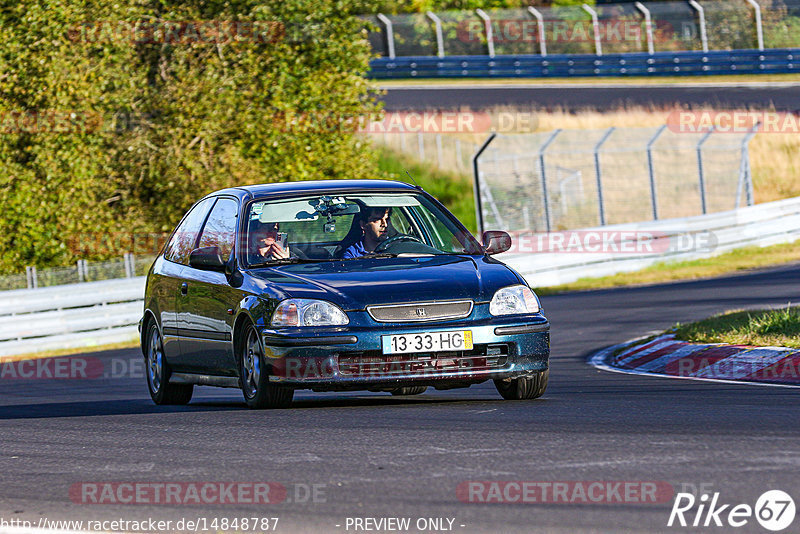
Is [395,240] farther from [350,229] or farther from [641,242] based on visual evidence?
[641,242]

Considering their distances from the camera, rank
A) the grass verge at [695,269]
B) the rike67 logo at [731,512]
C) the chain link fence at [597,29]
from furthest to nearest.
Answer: the chain link fence at [597,29], the grass verge at [695,269], the rike67 logo at [731,512]

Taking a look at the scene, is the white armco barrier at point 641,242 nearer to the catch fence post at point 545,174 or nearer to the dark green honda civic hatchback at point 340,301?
the catch fence post at point 545,174

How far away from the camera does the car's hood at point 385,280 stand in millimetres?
9258

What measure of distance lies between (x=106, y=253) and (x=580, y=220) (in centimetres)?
1321

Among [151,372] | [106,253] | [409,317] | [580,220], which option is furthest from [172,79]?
[409,317]

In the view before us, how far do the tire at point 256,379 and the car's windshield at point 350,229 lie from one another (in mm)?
650

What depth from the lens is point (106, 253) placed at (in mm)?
27609

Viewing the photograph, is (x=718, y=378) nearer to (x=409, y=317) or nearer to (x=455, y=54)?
(x=409, y=317)

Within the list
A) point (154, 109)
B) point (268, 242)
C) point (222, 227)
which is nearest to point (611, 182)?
point (154, 109)

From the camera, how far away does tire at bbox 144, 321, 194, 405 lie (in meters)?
11.6

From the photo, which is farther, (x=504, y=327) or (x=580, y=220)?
(x=580, y=220)

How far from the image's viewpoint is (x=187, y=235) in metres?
11.7

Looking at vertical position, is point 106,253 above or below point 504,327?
below

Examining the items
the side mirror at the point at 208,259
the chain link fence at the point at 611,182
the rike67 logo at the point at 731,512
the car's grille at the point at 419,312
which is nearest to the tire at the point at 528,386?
the car's grille at the point at 419,312
